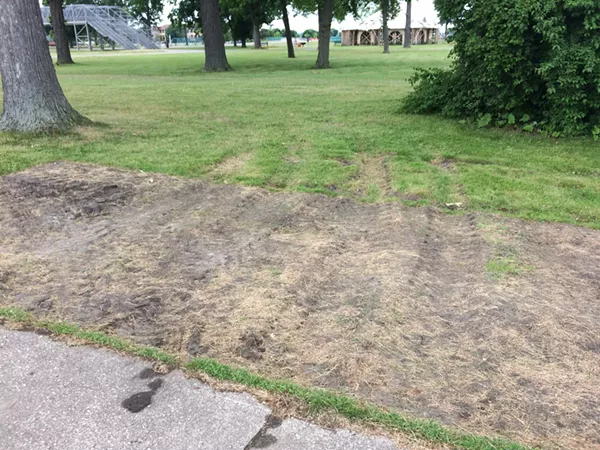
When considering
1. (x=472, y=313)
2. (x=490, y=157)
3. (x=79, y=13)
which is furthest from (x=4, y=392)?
(x=79, y=13)

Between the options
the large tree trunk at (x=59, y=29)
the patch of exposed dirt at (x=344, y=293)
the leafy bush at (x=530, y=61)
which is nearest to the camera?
the patch of exposed dirt at (x=344, y=293)

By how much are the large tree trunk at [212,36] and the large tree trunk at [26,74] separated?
15.6 metres

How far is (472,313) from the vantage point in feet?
11.0

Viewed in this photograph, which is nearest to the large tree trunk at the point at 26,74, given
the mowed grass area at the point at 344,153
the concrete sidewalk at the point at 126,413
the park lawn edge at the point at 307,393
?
the mowed grass area at the point at 344,153

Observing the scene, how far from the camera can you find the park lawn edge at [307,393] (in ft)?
7.41

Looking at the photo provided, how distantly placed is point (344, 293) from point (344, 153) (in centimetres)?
423

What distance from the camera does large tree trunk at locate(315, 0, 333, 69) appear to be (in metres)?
25.5

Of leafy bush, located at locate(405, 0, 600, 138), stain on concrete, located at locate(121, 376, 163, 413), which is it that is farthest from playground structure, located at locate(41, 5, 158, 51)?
stain on concrete, located at locate(121, 376, 163, 413)

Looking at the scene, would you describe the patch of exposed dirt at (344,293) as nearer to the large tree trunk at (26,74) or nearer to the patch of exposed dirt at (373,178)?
the patch of exposed dirt at (373,178)

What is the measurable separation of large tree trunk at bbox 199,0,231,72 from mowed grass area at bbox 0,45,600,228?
1182cm

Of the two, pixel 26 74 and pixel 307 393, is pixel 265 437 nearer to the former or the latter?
pixel 307 393

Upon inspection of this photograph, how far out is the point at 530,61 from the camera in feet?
27.2

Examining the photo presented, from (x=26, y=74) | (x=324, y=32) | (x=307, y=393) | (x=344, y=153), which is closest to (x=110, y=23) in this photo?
(x=324, y=32)

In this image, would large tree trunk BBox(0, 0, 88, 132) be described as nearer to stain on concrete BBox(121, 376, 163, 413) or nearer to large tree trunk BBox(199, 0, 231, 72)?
stain on concrete BBox(121, 376, 163, 413)
